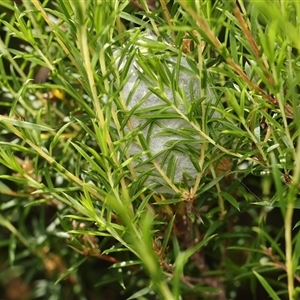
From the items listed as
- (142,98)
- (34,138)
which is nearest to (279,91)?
→ (142,98)

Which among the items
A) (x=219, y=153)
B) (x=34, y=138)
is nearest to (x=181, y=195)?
(x=219, y=153)

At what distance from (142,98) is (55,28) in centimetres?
9

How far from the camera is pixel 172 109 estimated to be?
50 centimetres

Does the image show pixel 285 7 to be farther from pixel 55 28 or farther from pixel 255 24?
pixel 55 28

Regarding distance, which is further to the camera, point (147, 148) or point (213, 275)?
point (213, 275)

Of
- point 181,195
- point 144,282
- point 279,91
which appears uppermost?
point 279,91

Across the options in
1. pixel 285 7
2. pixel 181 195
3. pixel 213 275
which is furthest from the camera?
pixel 213 275

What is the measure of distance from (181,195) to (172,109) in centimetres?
7

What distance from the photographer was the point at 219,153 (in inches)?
19.9

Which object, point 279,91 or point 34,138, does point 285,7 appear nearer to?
point 279,91

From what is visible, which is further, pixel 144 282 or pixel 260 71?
pixel 144 282

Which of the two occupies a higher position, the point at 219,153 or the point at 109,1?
the point at 109,1

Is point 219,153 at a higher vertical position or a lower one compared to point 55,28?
lower

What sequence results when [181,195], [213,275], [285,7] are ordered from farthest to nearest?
[213,275] → [181,195] → [285,7]
